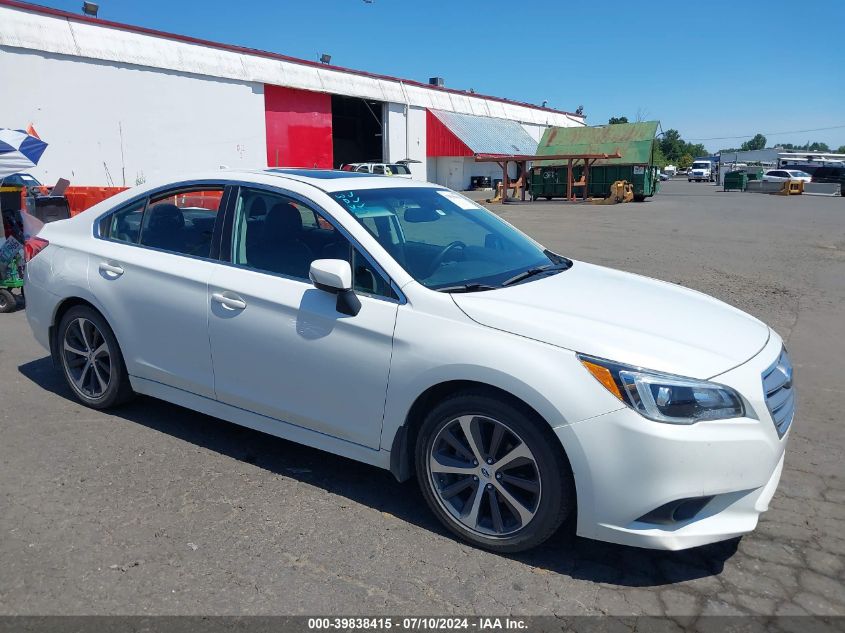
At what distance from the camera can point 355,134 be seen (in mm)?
45844

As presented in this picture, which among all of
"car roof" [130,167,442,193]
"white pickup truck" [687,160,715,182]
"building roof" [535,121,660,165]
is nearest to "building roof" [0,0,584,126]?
"building roof" [535,121,660,165]

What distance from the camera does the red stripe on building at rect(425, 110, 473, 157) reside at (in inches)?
1652

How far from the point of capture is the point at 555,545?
327cm

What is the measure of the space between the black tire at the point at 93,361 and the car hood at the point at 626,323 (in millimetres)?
2554

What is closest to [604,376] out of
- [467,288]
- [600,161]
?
[467,288]

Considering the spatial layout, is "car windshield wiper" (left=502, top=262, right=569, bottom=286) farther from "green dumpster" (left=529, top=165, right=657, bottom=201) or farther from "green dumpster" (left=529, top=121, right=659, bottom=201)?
"green dumpster" (left=529, top=165, right=657, bottom=201)

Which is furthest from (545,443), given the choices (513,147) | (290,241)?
(513,147)

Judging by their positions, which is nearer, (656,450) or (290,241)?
(656,450)

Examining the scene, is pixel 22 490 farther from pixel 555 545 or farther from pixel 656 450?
pixel 656 450

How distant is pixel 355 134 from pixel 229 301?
A: 43828 millimetres

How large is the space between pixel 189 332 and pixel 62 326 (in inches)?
55.5

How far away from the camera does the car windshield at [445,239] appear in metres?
3.60

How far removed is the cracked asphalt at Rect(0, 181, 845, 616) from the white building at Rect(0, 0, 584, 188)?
12.2 meters

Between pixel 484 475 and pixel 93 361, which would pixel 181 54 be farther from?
pixel 484 475
